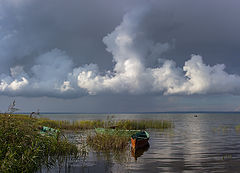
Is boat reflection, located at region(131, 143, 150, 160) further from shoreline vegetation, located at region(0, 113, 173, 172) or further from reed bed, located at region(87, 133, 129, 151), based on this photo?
shoreline vegetation, located at region(0, 113, 173, 172)

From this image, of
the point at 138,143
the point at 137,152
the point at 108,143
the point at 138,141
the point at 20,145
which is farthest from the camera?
the point at 138,143

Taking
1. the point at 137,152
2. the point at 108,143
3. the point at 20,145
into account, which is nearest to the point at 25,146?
the point at 20,145

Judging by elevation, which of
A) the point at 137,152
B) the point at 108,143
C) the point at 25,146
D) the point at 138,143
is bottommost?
the point at 137,152

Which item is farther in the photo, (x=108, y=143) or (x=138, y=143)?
(x=138, y=143)

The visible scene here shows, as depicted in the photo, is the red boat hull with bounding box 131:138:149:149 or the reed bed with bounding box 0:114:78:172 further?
the red boat hull with bounding box 131:138:149:149

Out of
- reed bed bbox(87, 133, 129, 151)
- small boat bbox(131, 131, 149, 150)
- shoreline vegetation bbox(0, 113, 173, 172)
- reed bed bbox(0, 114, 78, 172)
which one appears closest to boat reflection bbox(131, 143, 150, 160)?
small boat bbox(131, 131, 149, 150)

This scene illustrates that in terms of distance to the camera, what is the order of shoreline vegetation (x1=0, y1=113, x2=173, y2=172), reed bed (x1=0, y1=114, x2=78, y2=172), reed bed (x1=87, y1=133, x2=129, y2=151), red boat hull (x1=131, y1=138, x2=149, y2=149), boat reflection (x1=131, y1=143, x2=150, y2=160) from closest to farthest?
reed bed (x1=0, y1=114, x2=78, y2=172) < shoreline vegetation (x1=0, y1=113, x2=173, y2=172) < boat reflection (x1=131, y1=143, x2=150, y2=160) < reed bed (x1=87, y1=133, x2=129, y2=151) < red boat hull (x1=131, y1=138, x2=149, y2=149)

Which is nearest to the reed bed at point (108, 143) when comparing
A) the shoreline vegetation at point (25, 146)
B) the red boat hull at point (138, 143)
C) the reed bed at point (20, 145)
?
the red boat hull at point (138, 143)

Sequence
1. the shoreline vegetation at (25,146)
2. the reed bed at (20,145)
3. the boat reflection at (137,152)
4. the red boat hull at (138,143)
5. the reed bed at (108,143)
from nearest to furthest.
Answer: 1. the reed bed at (20,145)
2. the shoreline vegetation at (25,146)
3. the boat reflection at (137,152)
4. the reed bed at (108,143)
5. the red boat hull at (138,143)

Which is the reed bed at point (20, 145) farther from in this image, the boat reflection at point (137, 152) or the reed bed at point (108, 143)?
the boat reflection at point (137, 152)

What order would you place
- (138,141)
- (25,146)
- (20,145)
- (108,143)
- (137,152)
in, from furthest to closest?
(138,141), (137,152), (108,143), (25,146), (20,145)

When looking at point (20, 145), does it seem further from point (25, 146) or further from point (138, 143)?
point (138, 143)

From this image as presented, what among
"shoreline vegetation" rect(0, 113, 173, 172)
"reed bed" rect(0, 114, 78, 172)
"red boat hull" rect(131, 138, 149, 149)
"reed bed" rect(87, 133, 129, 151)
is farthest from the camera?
"red boat hull" rect(131, 138, 149, 149)

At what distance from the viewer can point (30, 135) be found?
38.2ft
